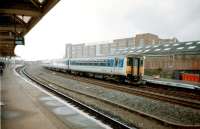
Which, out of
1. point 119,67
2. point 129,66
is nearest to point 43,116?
point 129,66

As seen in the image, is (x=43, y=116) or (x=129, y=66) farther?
(x=129, y=66)

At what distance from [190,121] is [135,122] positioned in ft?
7.05

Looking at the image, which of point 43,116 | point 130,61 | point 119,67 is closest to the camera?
point 43,116

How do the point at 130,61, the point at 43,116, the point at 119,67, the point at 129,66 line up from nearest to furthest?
1. the point at 43,116
2. the point at 129,66
3. the point at 130,61
4. the point at 119,67

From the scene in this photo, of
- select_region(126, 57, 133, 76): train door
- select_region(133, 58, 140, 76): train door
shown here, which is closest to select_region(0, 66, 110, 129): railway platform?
select_region(126, 57, 133, 76): train door

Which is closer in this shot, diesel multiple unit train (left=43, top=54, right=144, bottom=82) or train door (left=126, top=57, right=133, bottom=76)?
train door (left=126, top=57, right=133, bottom=76)

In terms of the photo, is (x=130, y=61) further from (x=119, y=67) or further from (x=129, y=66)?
(x=119, y=67)

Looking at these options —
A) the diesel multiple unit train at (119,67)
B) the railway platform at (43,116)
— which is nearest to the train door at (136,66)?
the diesel multiple unit train at (119,67)

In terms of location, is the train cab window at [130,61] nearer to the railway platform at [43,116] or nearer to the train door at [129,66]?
the train door at [129,66]

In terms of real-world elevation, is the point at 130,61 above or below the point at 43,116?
above

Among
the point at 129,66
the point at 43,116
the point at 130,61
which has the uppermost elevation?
the point at 130,61

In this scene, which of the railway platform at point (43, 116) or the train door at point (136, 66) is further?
the train door at point (136, 66)

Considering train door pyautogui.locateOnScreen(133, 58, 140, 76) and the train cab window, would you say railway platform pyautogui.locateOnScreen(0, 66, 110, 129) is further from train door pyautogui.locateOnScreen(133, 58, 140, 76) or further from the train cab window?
train door pyautogui.locateOnScreen(133, 58, 140, 76)

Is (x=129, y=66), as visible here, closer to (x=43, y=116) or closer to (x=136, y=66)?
(x=136, y=66)
